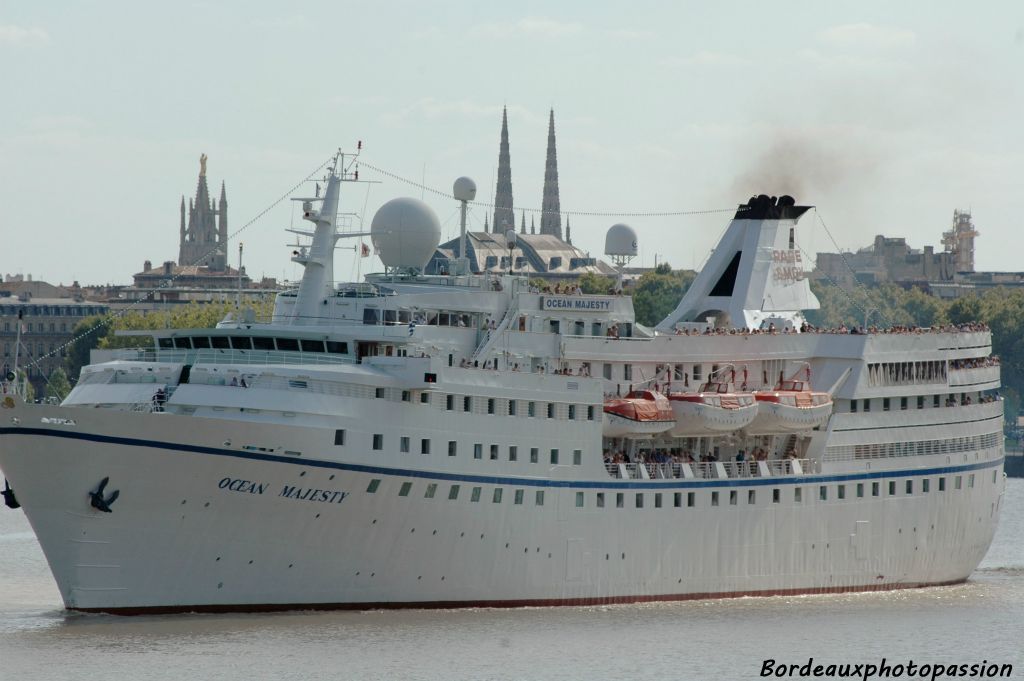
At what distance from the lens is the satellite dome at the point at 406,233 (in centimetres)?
5006

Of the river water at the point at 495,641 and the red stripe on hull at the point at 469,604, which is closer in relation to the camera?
the river water at the point at 495,641

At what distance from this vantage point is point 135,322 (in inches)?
4360

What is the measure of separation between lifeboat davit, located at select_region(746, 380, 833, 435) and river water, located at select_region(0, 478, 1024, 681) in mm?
4578

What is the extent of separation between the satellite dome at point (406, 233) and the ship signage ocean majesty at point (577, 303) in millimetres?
3875

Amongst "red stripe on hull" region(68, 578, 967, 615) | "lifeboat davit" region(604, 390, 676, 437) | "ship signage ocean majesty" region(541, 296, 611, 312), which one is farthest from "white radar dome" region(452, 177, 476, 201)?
"red stripe on hull" region(68, 578, 967, 615)

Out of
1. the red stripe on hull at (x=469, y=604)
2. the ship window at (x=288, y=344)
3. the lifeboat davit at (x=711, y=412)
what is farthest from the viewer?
the lifeboat davit at (x=711, y=412)

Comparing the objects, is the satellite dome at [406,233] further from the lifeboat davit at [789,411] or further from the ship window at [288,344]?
the lifeboat davit at [789,411]

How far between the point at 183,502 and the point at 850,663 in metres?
14.7

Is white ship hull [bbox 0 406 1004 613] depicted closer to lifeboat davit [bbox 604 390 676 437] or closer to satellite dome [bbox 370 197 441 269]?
lifeboat davit [bbox 604 390 676 437]

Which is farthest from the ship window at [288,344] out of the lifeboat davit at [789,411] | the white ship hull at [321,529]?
the lifeboat davit at [789,411]

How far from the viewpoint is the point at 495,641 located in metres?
41.2

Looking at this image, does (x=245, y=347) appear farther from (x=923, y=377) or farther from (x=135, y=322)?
(x=135, y=322)

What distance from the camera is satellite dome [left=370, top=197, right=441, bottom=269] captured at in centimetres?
5006

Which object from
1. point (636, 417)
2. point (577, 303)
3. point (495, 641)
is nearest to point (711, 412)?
point (636, 417)
